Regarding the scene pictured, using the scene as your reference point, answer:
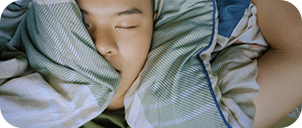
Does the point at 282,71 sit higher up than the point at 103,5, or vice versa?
the point at 103,5

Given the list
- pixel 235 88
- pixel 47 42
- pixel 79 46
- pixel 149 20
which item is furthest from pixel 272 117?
pixel 47 42

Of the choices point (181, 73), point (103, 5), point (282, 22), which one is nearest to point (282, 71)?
point (282, 22)

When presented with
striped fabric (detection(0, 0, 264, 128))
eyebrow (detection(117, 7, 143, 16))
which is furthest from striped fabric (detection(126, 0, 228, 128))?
eyebrow (detection(117, 7, 143, 16))

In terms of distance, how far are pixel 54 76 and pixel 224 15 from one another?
746 millimetres

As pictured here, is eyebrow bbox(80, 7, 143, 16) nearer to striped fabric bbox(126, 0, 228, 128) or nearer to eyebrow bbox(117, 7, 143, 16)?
eyebrow bbox(117, 7, 143, 16)

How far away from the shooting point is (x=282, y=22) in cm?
75

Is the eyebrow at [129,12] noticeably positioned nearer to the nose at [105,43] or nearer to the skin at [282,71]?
the nose at [105,43]

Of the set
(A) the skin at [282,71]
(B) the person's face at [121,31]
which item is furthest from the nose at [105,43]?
(A) the skin at [282,71]

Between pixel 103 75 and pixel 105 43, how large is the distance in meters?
0.11

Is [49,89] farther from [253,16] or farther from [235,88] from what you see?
[253,16]

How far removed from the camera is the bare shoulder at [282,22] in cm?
72

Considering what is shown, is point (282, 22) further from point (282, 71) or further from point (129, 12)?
point (129, 12)

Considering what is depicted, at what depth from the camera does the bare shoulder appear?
2.37 ft

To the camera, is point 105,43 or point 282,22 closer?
point 105,43
